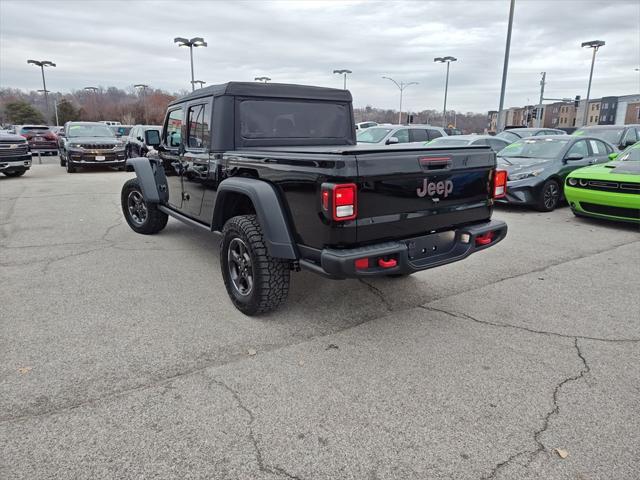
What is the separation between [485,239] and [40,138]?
2631 centimetres

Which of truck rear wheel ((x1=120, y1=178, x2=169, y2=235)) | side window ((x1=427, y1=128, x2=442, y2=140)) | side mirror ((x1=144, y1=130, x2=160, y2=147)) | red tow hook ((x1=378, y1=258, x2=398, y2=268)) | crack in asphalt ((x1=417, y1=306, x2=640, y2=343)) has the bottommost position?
crack in asphalt ((x1=417, y1=306, x2=640, y2=343))

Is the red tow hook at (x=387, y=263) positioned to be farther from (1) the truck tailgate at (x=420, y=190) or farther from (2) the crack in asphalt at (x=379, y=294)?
(2) the crack in asphalt at (x=379, y=294)

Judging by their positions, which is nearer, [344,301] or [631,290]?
[344,301]

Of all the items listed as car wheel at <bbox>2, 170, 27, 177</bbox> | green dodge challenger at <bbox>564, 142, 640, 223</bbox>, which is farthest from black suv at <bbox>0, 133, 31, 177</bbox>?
green dodge challenger at <bbox>564, 142, 640, 223</bbox>

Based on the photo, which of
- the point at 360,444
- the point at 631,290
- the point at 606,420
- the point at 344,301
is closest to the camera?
the point at 360,444

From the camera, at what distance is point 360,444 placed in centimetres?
234

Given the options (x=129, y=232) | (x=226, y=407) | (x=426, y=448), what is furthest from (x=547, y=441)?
(x=129, y=232)

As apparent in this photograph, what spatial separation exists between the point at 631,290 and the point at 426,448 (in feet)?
11.6

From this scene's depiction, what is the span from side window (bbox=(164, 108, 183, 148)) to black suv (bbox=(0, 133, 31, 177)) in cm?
1032

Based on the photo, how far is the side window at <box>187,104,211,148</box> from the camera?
457 centimetres

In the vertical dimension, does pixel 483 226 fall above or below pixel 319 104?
below

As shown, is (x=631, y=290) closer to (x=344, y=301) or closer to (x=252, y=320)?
(x=344, y=301)

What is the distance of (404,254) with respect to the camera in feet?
10.4

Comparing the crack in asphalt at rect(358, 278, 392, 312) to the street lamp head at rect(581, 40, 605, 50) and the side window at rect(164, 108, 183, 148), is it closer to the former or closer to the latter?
the side window at rect(164, 108, 183, 148)
